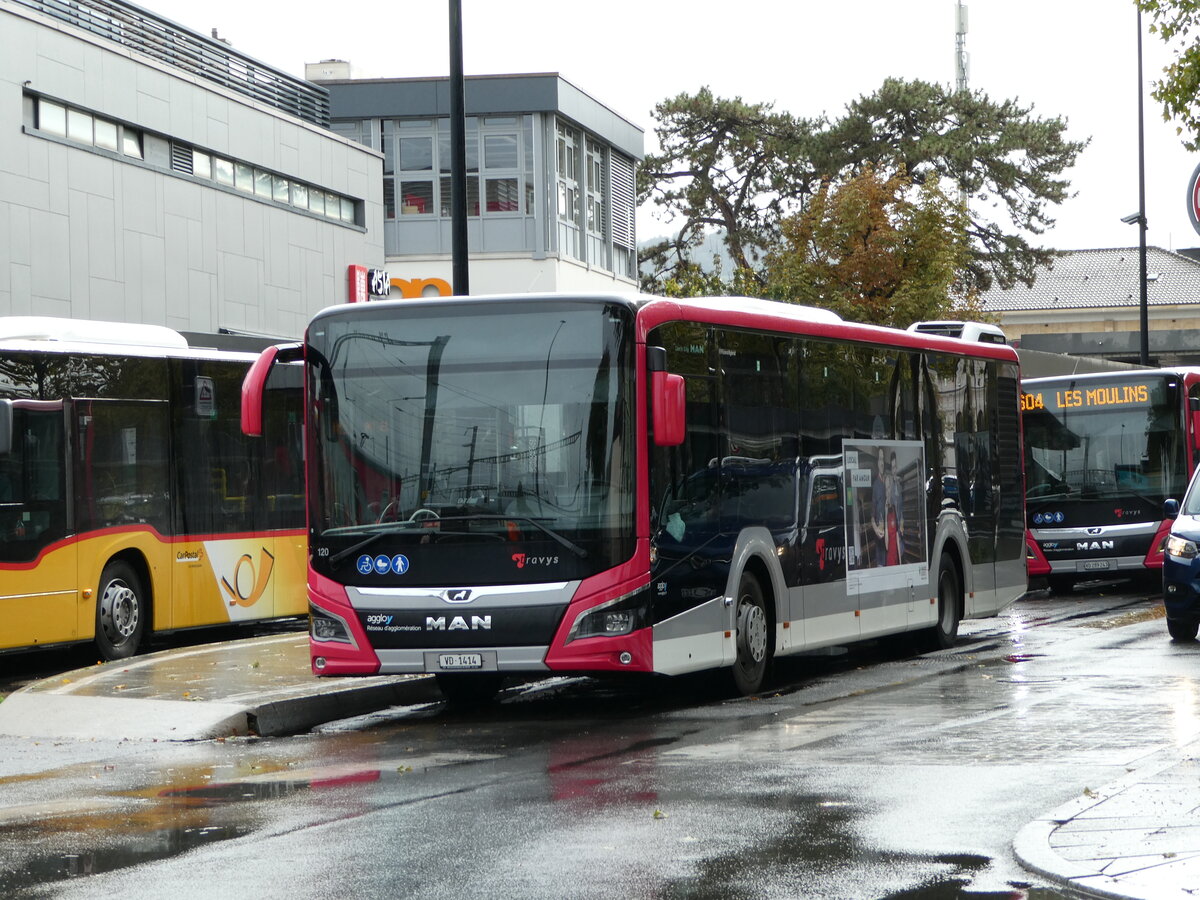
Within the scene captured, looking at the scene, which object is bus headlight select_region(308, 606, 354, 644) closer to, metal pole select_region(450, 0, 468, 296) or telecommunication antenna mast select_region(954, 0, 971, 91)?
metal pole select_region(450, 0, 468, 296)

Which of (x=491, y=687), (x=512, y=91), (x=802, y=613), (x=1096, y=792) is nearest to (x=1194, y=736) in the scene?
(x=1096, y=792)

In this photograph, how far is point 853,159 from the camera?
6050 centimetres

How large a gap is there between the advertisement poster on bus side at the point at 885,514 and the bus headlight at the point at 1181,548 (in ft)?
7.45

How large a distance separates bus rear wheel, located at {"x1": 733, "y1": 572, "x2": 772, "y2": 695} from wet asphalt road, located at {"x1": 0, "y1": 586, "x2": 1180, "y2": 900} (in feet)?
0.72

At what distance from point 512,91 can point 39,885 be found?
41.7m

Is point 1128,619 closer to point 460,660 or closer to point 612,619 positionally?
point 612,619

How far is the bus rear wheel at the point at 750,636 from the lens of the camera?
1364 centimetres

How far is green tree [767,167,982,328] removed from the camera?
5228 centimetres

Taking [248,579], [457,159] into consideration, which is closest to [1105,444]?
[457,159]

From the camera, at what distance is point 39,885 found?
7.11m

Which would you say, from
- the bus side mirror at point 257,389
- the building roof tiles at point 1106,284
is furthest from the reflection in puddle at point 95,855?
the building roof tiles at point 1106,284

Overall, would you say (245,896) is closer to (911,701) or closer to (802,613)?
(911,701)

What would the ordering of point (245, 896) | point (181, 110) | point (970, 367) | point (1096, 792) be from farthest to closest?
point (181, 110) < point (970, 367) < point (1096, 792) < point (245, 896)

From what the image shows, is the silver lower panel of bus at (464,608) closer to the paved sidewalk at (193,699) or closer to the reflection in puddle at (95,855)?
the paved sidewalk at (193,699)
